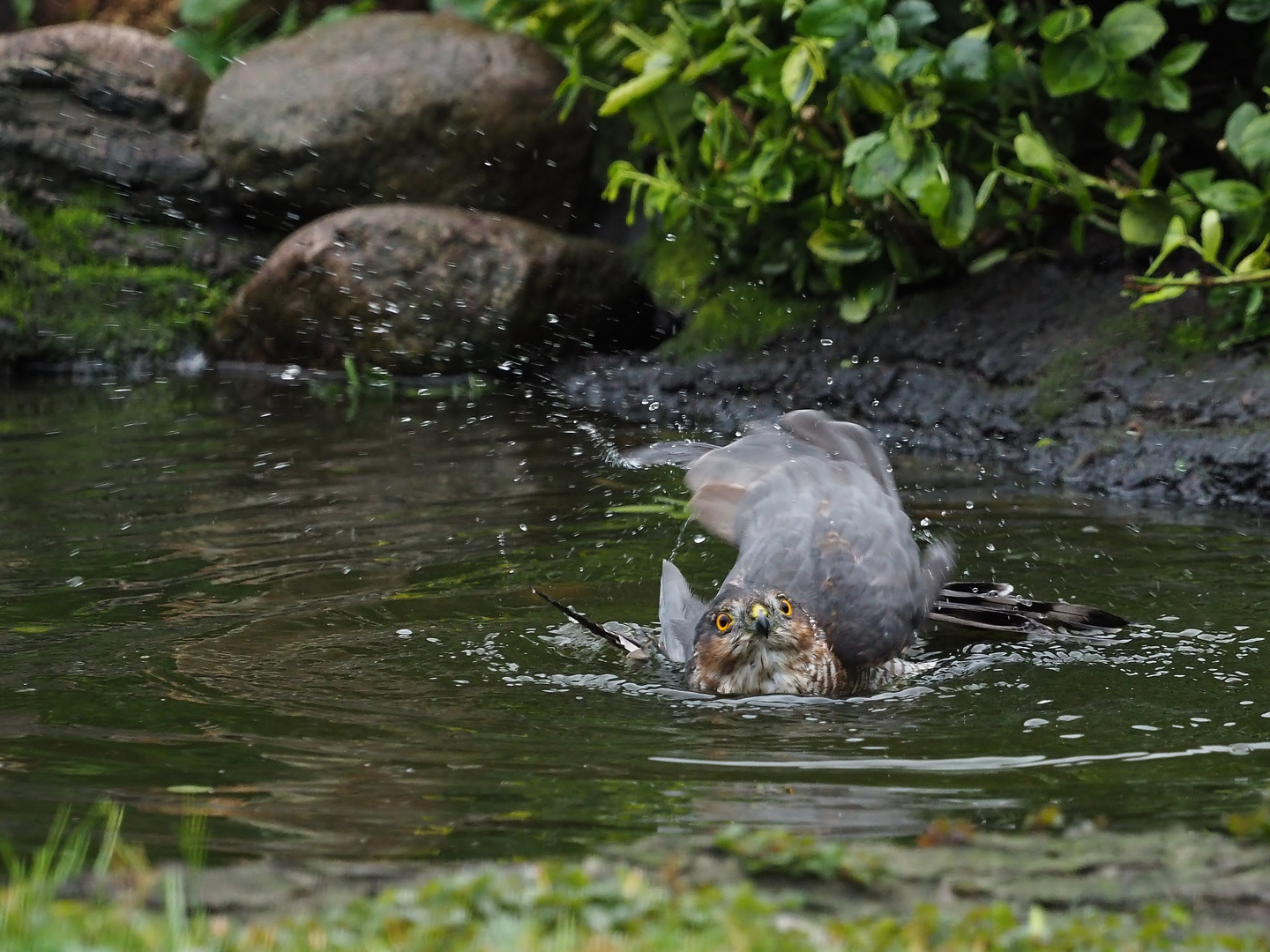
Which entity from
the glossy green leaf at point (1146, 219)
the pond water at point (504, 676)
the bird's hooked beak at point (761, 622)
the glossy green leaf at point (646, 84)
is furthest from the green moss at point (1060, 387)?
the bird's hooked beak at point (761, 622)

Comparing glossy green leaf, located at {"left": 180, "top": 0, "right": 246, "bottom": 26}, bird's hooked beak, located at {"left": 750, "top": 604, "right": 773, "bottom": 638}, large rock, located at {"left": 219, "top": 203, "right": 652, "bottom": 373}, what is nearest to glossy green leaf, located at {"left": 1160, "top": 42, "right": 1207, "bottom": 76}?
bird's hooked beak, located at {"left": 750, "top": 604, "right": 773, "bottom": 638}

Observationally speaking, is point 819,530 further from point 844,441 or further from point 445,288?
point 445,288

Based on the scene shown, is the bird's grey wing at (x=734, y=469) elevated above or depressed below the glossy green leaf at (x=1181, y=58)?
below

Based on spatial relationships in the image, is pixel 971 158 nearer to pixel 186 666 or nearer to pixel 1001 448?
pixel 1001 448

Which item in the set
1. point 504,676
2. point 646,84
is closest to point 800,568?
point 504,676

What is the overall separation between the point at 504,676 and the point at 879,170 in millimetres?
4019

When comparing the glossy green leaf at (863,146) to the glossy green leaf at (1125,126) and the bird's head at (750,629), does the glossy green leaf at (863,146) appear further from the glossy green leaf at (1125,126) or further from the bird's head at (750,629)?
the bird's head at (750,629)

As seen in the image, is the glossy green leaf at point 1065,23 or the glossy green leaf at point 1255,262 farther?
the glossy green leaf at point 1065,23

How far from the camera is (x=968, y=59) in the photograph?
7.81 meters

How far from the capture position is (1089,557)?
6.65 metres

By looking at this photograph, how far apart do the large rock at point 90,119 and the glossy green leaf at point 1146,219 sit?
8.25 metres

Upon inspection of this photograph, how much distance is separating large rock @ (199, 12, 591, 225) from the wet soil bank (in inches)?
112

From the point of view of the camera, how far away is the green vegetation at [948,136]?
7781 mm

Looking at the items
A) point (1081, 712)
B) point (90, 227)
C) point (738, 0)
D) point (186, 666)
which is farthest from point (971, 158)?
point (90, 227)
